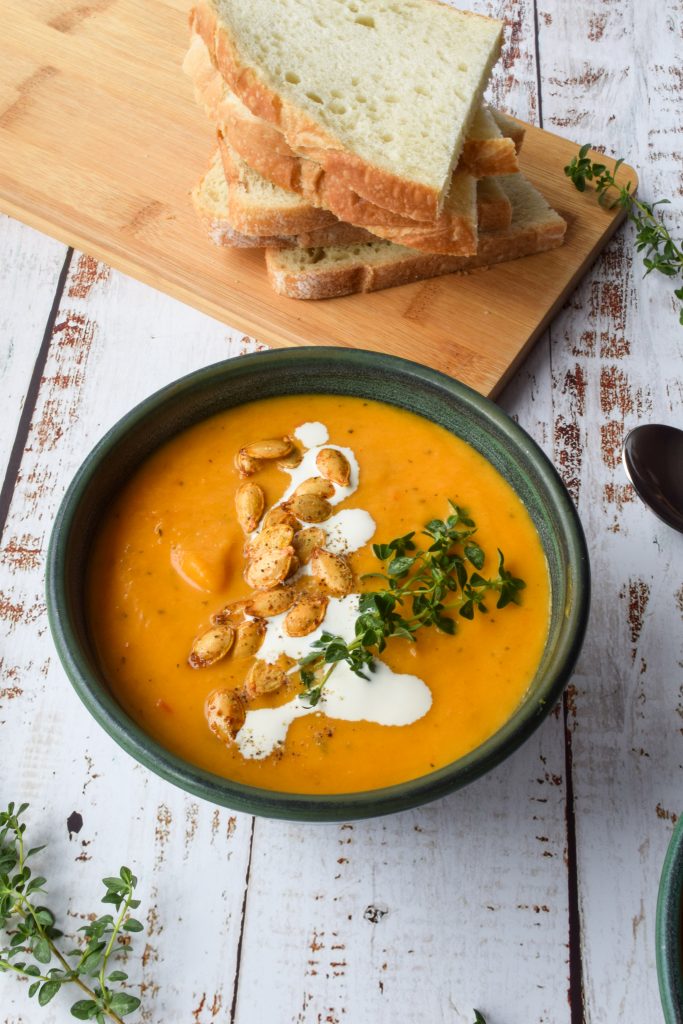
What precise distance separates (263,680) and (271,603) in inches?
4.7

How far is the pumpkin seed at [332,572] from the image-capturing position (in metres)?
1.64

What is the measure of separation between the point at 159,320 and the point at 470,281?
2.21 feet

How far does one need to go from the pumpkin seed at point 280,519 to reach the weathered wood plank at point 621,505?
57 cm

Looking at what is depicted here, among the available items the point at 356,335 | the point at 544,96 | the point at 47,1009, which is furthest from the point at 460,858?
the point at 544,96

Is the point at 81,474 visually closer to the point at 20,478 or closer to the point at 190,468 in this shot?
the point at 190,468

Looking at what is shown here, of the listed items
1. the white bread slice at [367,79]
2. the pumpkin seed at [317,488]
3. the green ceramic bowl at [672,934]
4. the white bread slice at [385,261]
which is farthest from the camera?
Answer: the white bread slice at [385,261]

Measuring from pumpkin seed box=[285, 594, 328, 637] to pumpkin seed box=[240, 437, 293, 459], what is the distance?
29 cm

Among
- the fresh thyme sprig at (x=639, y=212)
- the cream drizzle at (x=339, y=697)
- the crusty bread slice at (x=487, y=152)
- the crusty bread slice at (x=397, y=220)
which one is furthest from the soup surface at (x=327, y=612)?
the fresh thyme sprig at (x=639, y=212)

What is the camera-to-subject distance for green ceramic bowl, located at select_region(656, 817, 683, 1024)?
133cm

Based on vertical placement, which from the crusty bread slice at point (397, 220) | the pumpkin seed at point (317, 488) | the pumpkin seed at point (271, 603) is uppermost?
the crusty bread slice at point (397, 220)

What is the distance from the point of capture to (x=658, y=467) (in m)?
2.07

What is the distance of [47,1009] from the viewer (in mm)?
1599

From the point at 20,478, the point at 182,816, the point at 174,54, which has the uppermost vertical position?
the point at 174,54

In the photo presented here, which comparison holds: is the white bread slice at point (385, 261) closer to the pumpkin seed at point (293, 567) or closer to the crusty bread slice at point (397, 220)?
the crusty bread slice at point (397, 220)
